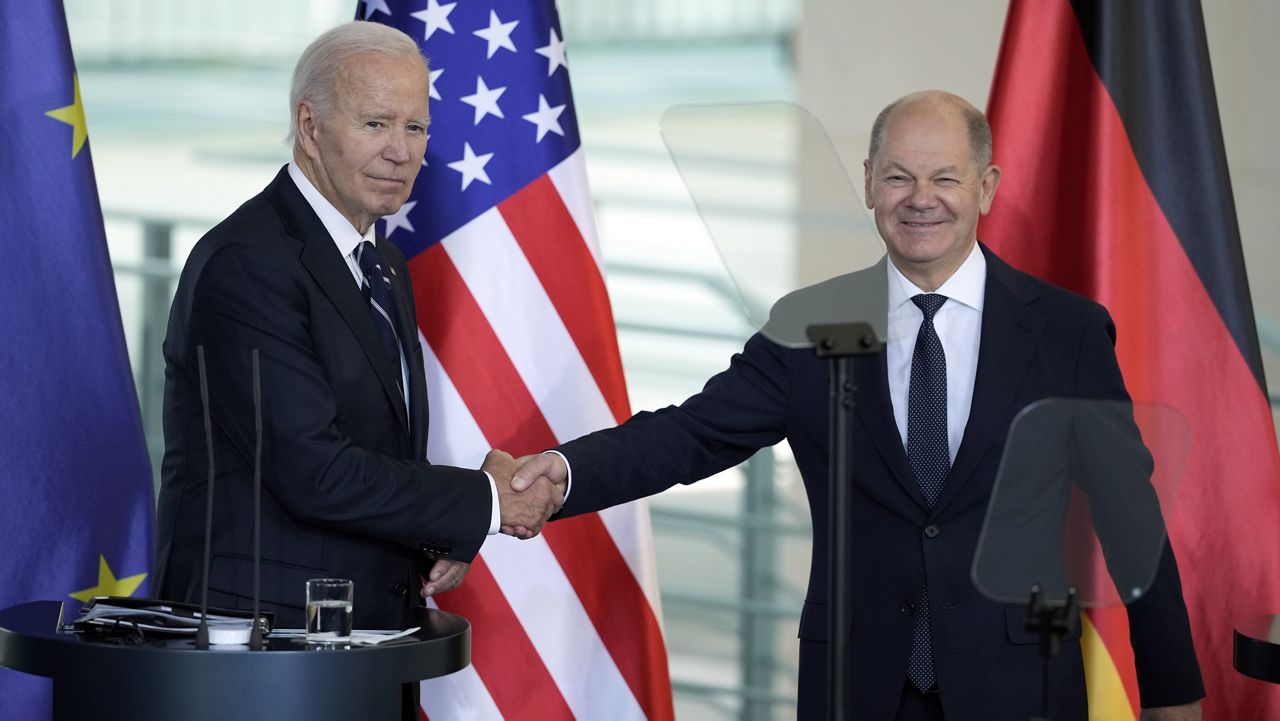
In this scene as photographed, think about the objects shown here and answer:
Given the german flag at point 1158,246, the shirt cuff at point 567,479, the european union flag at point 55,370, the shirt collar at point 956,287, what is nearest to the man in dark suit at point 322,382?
the shirt cuff at point 567,479

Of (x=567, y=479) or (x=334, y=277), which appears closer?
(x=334, y=277)

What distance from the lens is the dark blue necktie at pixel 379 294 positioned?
214 cm

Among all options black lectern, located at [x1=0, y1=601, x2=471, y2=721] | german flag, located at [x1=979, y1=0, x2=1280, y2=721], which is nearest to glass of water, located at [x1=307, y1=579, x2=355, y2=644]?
black lectern, located at [x1=0, y1=601, x2=471, y2=721]

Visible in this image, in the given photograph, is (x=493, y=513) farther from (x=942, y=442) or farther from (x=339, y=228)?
(x=942, y=442)

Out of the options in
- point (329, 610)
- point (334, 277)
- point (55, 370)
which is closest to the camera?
point (329, 610)

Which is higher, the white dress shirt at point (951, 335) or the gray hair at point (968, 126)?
the gray hair at point (968, 126)

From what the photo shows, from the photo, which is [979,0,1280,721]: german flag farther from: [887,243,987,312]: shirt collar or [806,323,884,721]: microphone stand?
[806,323,884,721]: microphone stand

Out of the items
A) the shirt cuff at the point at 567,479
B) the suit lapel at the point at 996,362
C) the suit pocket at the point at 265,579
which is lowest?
the suit pocket at the point at 265,579

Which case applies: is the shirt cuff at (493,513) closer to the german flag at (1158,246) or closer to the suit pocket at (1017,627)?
the suit pocket at (1017,627)

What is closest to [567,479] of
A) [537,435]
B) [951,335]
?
[537,435]

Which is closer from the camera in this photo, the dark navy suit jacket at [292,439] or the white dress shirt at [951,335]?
the dark navy suit jacket at [292,439]

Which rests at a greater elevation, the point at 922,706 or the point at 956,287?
the point at 956,287

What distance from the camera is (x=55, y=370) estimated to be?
2395 millimetres

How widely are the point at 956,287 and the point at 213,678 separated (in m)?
1.13
